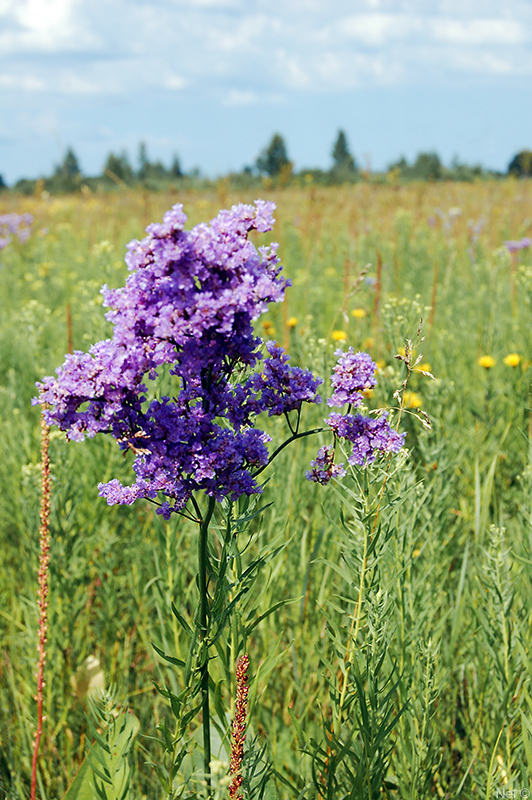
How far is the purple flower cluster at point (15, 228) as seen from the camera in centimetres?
683

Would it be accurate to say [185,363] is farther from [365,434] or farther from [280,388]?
[365,434]

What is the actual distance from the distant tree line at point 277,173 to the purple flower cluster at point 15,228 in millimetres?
515

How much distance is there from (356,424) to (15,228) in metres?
7.11

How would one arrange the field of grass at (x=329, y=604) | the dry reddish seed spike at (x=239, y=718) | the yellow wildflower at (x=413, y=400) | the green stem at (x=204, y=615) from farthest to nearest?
the yellow wildflower at (x=413, y=400)
the field of grass at (x=329, y=604)
the green stem at (x=204, y=615)
the dry reddish seed spike at (x=239, y=718)

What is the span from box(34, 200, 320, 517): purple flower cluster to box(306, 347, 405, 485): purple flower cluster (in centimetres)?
7

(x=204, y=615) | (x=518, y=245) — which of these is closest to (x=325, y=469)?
(x=204, y=615)

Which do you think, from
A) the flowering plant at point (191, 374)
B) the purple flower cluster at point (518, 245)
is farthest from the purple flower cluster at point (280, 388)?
the purple flower cluster at point (518, 245)

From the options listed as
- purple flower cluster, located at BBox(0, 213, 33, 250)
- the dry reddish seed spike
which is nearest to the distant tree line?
purple flower cluster, located at BBox(0, 213, 33, 250)

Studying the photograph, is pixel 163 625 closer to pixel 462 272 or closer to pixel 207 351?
pixel 207 351

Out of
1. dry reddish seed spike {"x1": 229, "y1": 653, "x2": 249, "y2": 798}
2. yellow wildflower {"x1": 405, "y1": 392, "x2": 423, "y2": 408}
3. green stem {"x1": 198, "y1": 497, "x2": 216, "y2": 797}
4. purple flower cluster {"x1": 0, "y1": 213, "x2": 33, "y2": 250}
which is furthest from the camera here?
purple flower cluster {"x1": 0, "y1": 213, "x2": 33, "y2": 250}

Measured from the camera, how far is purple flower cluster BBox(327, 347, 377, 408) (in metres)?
1.02

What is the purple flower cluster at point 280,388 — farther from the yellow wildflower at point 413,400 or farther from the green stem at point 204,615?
the yellow wildflower at point 413,400

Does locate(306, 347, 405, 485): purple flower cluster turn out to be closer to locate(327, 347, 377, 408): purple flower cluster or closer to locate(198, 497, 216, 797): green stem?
locate(327, 347, 377, 408): purple flower cluster

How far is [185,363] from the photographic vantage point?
87 centimetres
